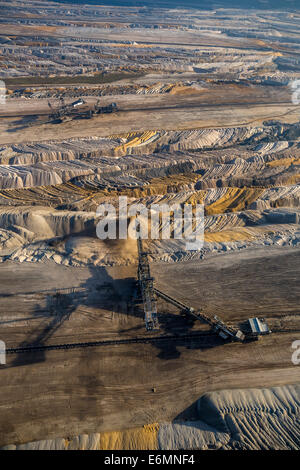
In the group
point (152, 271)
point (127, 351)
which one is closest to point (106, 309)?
point (127, 351)

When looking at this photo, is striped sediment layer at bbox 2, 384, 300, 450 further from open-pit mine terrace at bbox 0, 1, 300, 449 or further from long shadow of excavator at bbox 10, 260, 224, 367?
long shadow of excavator at bbox 10, 260, 224, 367

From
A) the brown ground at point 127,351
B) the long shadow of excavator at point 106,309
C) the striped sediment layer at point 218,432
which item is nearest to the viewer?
the striped sediment layer at point 218,432

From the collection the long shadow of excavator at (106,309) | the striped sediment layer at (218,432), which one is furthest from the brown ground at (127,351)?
the striped sediment layer at (218,432)

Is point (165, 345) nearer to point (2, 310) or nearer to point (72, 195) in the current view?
point (2, 310)

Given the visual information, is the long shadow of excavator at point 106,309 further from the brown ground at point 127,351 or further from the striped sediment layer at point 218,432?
the striped sediment layer at point 218,432

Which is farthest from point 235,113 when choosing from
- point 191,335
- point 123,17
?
point 123,17
